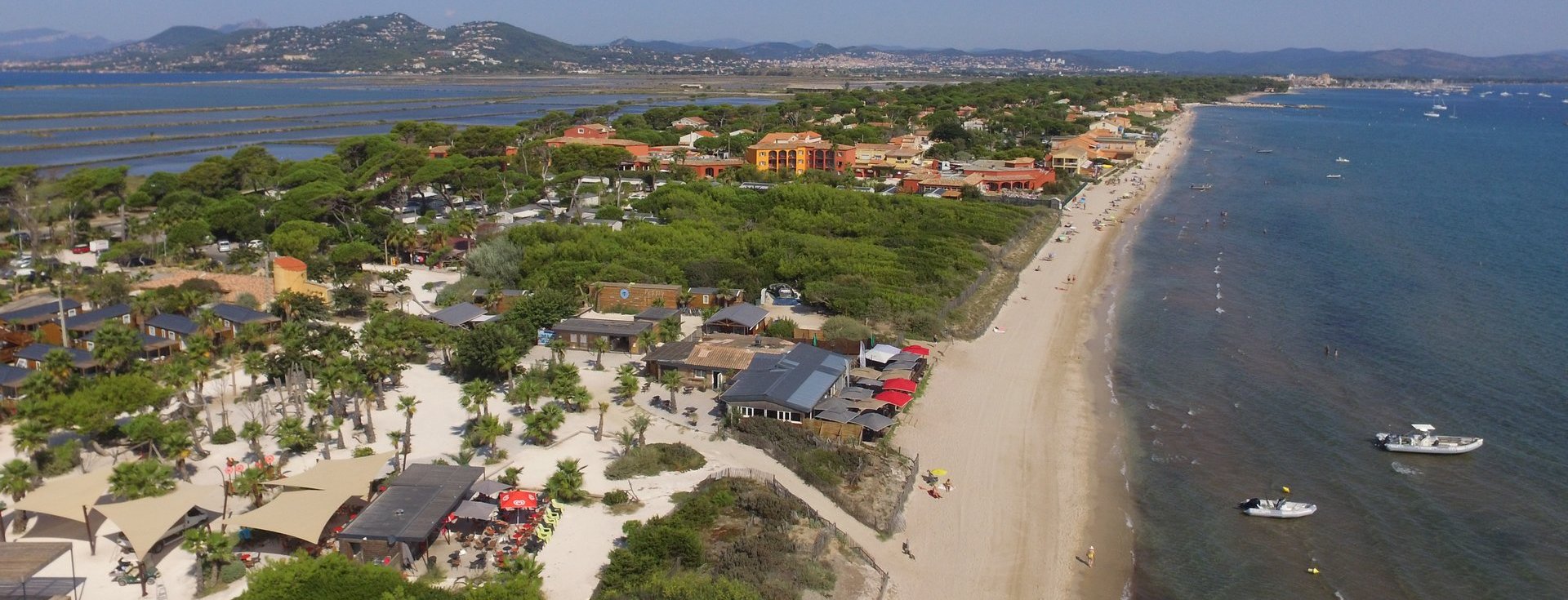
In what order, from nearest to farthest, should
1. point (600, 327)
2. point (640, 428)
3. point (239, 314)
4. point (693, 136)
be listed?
point (640, 428) → point (239, 314) → point (600, 327) → point (693, 136)

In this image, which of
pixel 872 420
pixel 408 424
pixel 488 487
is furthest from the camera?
pixel 872 420

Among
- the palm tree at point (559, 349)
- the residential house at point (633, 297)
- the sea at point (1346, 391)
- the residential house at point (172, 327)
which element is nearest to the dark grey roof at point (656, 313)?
the residential house at point (633, 297)

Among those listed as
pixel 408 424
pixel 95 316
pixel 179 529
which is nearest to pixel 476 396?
pixel 408 424

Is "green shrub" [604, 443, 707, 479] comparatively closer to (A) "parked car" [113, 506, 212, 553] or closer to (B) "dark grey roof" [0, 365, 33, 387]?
(A) "parked car" [113, 506, 212, 553]

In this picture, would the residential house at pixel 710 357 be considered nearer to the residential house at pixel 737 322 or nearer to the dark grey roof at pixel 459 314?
the residential house at pixel 737 322

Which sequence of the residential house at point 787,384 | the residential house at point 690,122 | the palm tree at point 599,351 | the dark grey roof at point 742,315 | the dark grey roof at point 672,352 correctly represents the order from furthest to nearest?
1. the residential house at point 690,122
2. the dark grey roof at point 742,315
3. the palm tree at point 599,351
4. the dark grey roof at point 672,352
5. the residential house at point 787,384

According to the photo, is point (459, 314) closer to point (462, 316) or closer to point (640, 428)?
point (462, 316)

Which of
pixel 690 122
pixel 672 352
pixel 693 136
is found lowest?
pixel 672 352
